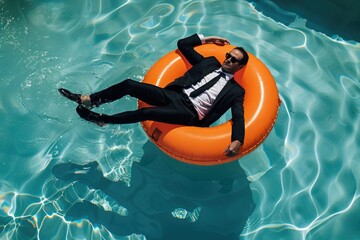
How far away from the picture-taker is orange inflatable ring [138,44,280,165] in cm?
388

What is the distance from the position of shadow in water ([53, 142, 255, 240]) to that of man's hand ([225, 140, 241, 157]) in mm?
854

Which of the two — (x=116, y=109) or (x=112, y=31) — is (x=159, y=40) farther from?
(x=116, y=109)

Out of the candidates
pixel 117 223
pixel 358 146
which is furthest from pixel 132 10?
pixel 358 146

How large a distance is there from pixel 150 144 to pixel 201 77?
3.36 ft

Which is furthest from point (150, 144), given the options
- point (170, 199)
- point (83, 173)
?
point (83, 173)

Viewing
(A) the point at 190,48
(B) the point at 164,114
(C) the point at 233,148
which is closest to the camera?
(C) the point at 233,148

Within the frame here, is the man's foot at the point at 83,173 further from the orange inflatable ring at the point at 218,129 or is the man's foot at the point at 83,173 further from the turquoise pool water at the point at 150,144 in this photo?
the orange inflatable ring at the point at 218,129

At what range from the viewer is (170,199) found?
4.54 m

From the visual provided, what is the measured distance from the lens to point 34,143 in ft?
15.8

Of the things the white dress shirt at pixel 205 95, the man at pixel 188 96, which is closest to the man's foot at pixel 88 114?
the man at pixel 188 96

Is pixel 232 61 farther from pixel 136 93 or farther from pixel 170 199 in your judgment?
pixel 170 199

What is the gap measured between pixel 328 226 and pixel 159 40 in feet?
9.88

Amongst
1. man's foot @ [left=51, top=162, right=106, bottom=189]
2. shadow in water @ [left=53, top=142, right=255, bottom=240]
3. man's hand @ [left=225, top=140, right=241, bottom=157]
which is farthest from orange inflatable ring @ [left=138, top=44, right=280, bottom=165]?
man's foot @ [left=51, top=162, right=106, bottom=189]

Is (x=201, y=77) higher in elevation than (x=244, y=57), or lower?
lower
